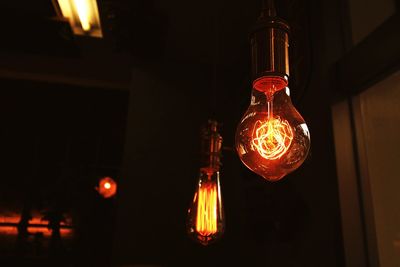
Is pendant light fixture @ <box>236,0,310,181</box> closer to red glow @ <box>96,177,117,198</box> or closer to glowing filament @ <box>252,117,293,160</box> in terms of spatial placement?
glowing filament @ <box>252,117,293,160</box>

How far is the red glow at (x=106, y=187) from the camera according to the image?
9.65 feet

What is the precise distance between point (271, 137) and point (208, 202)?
52 cm

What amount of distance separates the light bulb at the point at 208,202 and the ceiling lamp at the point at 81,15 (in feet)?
4.38

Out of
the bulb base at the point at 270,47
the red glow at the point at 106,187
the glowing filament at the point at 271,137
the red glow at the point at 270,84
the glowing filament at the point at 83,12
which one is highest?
the glowing filament at the point at 83,12

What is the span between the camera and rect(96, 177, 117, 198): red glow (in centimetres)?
294

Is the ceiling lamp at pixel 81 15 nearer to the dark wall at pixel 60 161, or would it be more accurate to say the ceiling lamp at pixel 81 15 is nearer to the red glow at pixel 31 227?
the dark wall at pixel 60 161

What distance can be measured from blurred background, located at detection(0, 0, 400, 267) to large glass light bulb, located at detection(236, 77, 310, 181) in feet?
2.07

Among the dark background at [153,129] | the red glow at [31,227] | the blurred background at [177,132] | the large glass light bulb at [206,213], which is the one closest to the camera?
the large glass light bulb at [206,213]

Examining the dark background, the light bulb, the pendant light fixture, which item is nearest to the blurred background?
the dark background

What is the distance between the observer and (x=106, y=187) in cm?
295

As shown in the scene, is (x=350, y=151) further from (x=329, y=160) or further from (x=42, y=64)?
(x=42, y=64)

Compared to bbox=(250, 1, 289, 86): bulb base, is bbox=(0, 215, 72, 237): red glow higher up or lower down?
lower down

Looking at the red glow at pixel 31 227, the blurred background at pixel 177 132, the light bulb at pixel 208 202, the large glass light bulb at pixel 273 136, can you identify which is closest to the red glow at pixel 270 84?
the large glass light bulb at pixel 273 136

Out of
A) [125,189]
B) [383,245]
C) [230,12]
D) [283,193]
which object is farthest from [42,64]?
[383,245]
